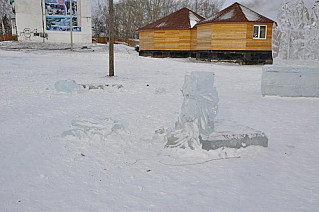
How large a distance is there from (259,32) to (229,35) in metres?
2.08

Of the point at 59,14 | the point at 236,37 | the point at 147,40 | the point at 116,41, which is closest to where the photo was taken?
the point at 236,37

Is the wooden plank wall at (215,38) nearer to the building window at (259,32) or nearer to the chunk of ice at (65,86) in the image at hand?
the building window at (259,32)

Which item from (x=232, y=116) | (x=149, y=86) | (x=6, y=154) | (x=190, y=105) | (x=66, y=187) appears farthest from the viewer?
(x=149, y=86)

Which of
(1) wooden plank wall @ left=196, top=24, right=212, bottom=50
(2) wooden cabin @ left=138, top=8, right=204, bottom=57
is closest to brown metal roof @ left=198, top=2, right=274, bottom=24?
(1) wooden plank wall @ left=196, top=24, right=212, bottom=50

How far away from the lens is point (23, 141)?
3.63 meters

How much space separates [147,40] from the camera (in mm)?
22688

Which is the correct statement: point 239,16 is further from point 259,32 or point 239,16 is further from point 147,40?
point 147,40

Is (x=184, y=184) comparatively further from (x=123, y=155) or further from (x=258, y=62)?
(x=258, y=62)

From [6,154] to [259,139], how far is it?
3.24 meters

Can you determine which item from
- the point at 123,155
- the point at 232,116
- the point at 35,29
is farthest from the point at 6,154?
the point at 35,29

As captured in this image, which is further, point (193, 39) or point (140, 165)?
point (193, 39)

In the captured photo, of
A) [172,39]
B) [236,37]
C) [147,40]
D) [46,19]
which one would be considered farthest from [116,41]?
[236,37]

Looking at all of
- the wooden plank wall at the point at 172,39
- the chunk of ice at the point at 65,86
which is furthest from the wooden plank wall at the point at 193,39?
the chunk of ice at the point at 65,86

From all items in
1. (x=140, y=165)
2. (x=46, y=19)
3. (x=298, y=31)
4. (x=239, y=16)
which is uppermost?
(x=46, y=19)
